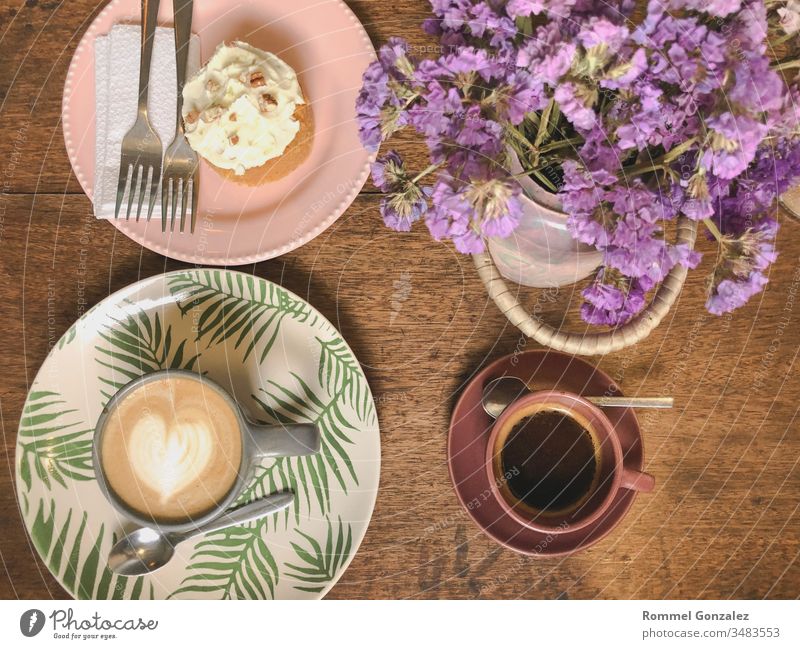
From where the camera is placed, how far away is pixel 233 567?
54 centimetres

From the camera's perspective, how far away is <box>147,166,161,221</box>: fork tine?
0.53 metres

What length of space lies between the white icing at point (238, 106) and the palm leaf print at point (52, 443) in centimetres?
25

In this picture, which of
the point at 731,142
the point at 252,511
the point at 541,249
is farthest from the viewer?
the point at 252,511

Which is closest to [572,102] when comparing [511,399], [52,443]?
[511,399]

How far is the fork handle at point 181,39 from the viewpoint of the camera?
1.84 feet

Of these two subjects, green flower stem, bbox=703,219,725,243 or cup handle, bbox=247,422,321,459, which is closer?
green flower stem, bbox=703,219,725,243

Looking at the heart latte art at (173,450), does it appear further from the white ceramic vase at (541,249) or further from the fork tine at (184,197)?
the white ceramic vase at (541,249)

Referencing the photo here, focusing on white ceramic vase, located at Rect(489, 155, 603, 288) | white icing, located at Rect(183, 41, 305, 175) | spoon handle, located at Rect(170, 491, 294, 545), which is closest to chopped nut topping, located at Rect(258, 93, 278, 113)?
Result: white icing, located at Rect(183, 41, 305, 175)

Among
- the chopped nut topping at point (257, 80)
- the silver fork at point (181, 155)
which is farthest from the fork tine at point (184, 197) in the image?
the chopped nut topping at point (257, 80)

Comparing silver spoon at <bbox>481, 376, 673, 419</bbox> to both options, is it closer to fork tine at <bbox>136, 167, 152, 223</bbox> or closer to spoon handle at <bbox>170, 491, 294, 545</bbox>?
spoon handle at <bbox>170, 491, 294, 545</bbox>

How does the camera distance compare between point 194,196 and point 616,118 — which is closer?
point 616,118

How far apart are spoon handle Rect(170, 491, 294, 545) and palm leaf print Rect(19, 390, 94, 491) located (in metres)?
0.12

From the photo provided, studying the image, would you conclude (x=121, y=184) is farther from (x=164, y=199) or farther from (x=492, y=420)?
(x=492, y=420)

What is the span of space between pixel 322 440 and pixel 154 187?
0.84ft
